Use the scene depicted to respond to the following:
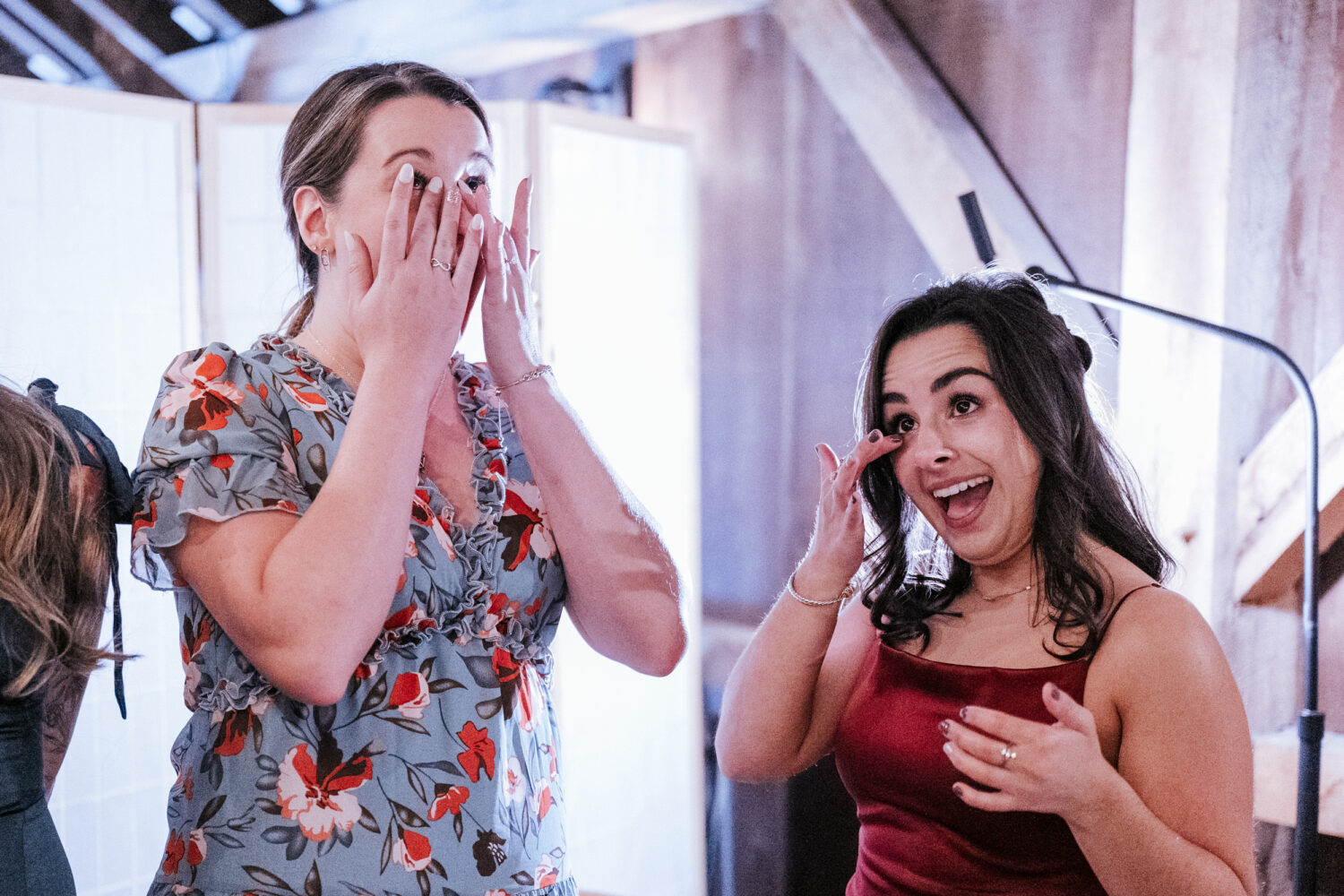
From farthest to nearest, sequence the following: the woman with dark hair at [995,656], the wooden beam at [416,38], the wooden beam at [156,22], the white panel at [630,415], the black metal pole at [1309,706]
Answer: the wooden beam at [156,22] < the wooden beam at [416,38] < the white panel at [630,415] < the black metal pole at [1309,706] < the woman with dark hair at [995,656]

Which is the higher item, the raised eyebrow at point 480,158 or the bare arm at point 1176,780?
the raised eyebrow at point 480,158

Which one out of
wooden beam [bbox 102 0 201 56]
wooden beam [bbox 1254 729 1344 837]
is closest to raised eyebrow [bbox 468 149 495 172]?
wooden beam [bbox 1254 729 1344 837]

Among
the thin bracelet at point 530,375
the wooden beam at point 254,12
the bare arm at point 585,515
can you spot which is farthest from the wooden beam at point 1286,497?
the wooden beam at point 254,12

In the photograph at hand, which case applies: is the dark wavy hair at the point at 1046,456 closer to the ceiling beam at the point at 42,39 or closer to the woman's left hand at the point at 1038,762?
the woman's left hand at the point at 1038,762

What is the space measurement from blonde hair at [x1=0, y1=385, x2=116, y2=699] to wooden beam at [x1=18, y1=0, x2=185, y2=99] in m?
2.80

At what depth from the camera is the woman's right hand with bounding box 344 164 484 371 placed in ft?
3.31

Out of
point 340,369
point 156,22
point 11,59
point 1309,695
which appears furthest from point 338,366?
point 156,22

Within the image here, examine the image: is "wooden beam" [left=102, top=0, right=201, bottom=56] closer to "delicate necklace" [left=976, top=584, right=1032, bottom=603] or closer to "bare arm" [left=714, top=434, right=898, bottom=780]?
"bare arm" [left=714, top=434, right=898, bottom=780]

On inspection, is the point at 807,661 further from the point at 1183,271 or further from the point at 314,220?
the point at 1183,271

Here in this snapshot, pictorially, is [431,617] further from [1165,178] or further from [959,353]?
[1165,178]

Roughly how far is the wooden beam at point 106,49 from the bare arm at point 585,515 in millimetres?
2810

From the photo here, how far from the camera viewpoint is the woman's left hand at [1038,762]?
108cm

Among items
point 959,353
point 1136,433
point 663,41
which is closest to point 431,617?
point 959,353

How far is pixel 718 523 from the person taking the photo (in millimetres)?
3334
